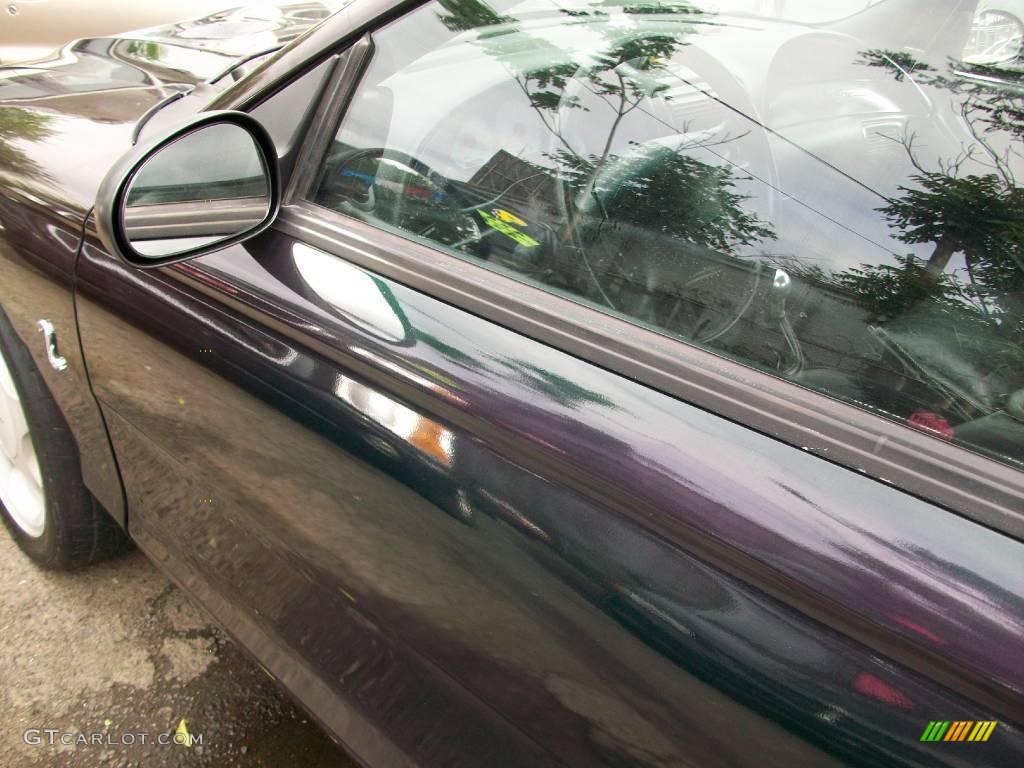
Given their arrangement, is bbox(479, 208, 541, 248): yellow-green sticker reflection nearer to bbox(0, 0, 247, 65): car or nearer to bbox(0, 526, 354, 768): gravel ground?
bbox(0, 526, 354, 768): gravel ground

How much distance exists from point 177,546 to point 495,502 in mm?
1083

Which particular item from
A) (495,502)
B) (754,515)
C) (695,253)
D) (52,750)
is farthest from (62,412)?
(754,515)

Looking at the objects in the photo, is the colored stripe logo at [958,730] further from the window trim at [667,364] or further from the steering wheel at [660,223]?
→ the steering wheel at [660,223]

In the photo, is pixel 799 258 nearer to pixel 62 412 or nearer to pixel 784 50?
pixel 784 50

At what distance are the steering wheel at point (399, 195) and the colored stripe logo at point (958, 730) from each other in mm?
984

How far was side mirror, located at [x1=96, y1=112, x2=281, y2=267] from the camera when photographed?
145cm

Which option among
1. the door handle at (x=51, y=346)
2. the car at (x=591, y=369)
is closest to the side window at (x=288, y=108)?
the car at (x=591, y=369)

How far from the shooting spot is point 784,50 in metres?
1.33

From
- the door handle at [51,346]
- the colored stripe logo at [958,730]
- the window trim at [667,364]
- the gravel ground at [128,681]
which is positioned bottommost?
the gravel ground at [128,681]

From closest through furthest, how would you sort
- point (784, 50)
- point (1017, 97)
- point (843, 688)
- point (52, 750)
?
point (843, 688), point (1017, 97), point (784, 50), point (52, 750)

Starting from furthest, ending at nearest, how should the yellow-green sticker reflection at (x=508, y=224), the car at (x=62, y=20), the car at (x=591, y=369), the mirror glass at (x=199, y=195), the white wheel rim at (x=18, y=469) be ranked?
the car at (x=62, y=20) < the white wheel rim at (x=18, y=469) < the mirror glass at (x=199, y=195) < the yellow-green sticker reflection at (x=508, y=224) < the car at (x=591, y=369)

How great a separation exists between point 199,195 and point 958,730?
4.92 feet

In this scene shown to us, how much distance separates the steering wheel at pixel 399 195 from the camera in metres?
1.46

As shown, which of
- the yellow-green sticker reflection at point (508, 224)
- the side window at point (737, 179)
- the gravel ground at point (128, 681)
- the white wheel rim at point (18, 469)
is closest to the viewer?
the side window at point (737, 179)
